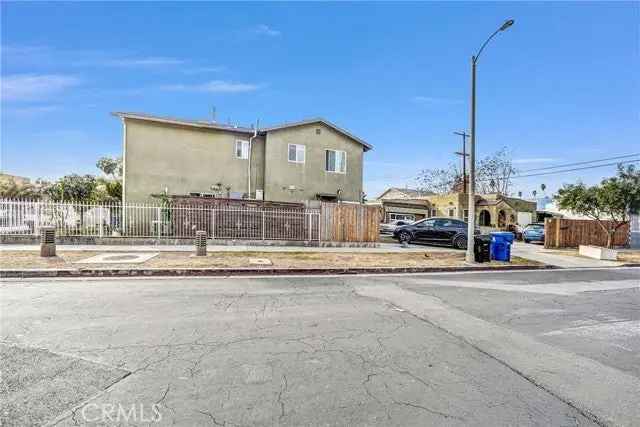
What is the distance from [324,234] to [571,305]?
12.1 metres

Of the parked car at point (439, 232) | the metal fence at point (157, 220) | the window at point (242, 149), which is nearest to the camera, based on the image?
the metal fence at point (157, 220)

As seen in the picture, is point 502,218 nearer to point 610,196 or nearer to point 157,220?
point 610,196

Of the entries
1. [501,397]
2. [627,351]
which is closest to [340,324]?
[501,397]

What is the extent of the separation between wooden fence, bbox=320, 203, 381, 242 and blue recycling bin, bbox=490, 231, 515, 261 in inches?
233

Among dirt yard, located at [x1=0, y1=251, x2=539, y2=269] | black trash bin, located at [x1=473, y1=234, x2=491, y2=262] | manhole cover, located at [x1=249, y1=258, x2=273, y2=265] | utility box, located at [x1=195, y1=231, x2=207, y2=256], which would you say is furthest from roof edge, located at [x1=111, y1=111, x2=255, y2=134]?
black trash bin, located at [x1=473, y1=234, x2=491, y2=262]

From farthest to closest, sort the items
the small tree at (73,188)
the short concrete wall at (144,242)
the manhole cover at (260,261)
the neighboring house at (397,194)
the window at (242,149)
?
the neighboring house at (397,194) < the small tree at (73,188) < the window at (242,149) < the short concrete wall at (144,242) < the manhole cover at (260,261)

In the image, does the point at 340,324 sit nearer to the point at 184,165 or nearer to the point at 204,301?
the point at 204,301

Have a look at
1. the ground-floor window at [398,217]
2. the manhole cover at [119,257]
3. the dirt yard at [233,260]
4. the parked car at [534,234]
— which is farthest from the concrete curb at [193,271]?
the ground-floor window at [398,217]

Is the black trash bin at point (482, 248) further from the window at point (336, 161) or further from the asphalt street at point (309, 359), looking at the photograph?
the window at point (336, 161)

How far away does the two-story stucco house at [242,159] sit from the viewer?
21953 mm

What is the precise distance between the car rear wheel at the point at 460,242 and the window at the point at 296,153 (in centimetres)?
1116

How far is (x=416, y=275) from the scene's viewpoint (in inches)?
436

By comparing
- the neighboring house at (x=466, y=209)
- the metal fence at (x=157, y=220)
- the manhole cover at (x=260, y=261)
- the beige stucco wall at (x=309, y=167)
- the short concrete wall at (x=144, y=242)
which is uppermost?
the beige stucco wall at (x=309, y=167)

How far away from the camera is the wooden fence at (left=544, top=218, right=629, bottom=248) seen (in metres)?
23.0
